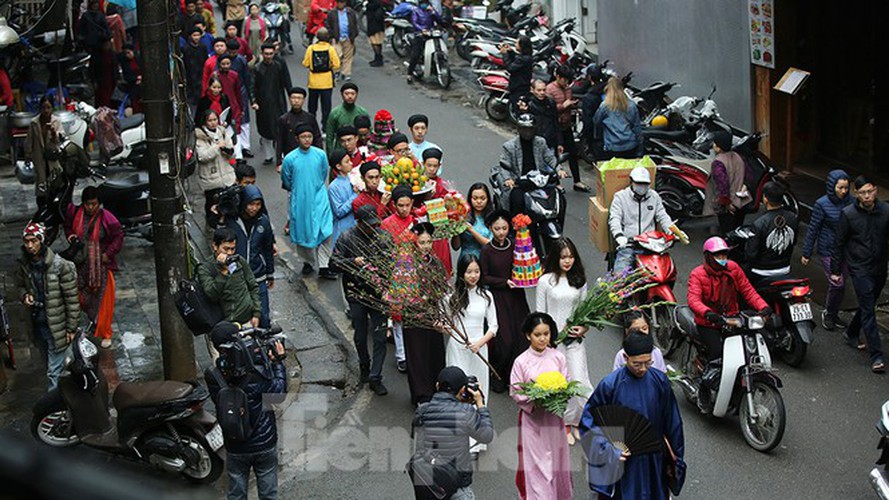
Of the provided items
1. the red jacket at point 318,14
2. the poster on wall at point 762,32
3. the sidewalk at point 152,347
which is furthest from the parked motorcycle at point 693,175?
the red jacket at point 318,14

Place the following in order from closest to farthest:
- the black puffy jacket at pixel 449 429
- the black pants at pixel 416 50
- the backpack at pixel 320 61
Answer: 1. the black puffy jacket at pixel 449 429
2. the backpack at pixel 320 61
3. the black pants at pixel 416 50

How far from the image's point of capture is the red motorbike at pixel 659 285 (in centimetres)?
968

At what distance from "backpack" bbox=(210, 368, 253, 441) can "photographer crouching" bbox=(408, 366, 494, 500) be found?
100cm

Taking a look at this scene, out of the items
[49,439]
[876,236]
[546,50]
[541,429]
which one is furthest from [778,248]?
[546,50]

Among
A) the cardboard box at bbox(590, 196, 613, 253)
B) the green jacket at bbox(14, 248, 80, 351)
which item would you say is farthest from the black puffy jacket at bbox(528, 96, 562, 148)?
the green jacket at bbox(14, 248, 80, 351)

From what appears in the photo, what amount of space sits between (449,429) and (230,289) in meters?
2.94

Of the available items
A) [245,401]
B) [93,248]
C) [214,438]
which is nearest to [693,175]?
[93,248]

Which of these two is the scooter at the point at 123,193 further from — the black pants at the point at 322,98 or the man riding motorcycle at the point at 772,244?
the man riding motorcycle at the point at 772,244

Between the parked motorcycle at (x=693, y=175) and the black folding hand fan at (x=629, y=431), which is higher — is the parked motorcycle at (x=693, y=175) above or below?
below

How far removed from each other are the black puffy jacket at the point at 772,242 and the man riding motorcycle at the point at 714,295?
0.98 metres

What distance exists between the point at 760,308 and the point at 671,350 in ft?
4.30

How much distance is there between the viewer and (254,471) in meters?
7.16

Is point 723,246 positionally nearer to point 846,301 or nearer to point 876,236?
point 876,236

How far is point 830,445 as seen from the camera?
831 cm
